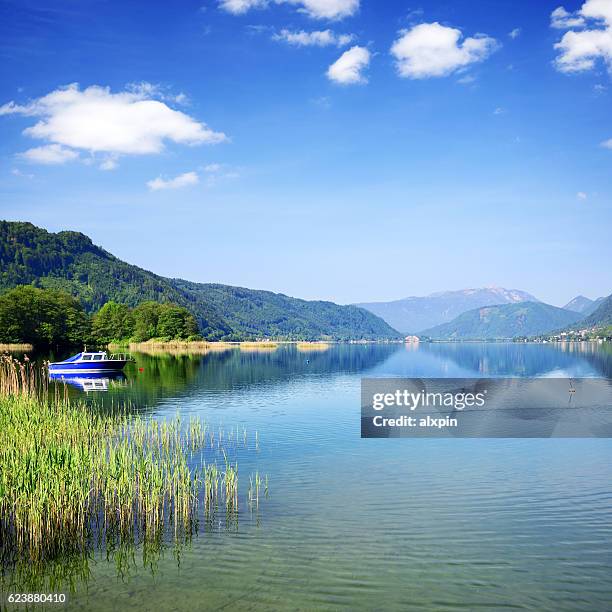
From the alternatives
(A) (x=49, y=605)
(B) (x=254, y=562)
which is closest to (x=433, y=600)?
(B) (x=254, y=562)

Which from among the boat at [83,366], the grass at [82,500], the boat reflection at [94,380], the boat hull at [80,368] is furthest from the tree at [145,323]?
the grass at [82,500]

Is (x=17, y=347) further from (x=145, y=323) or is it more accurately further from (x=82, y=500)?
(x=82, y=500)

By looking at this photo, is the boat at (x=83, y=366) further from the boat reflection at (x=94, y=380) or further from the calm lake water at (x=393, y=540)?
the calm lake water at (x=393, y=540)

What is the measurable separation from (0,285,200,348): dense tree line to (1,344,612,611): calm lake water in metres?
91.6

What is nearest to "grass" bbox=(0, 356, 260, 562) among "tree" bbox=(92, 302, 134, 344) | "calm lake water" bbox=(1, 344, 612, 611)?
"calm lake water" bbox=(1, 344, 612, 611)

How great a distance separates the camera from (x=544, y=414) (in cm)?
3531

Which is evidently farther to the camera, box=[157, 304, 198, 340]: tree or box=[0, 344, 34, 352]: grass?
box=[157, 304, 198, 340]: tree

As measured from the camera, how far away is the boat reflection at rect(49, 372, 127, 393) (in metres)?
49.8

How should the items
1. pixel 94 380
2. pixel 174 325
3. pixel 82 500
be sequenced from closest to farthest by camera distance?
pixel 82 500 → pixel 94 380 → pixel 174 325

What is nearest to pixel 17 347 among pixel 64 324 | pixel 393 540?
pixel 64 324

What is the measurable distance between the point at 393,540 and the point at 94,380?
4835 cm

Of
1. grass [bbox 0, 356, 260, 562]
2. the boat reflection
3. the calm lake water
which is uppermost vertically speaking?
grass [bbox 0, 356, 260, 562]

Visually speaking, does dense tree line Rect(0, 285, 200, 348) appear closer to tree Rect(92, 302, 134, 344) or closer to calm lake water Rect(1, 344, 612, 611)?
tree Rect(92, 302, 134, 344)

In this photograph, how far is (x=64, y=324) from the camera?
112812mm
